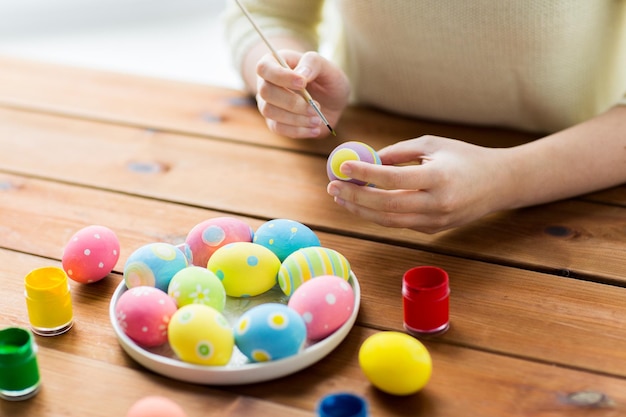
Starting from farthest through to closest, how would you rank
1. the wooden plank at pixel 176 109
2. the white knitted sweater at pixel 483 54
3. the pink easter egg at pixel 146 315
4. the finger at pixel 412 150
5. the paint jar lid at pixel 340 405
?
1. the wooden plank at pixel 176 109
2. the white knitted sweater at pixel 483 54
3. the finger at pixel 412 150
4. the pink easter egg at pixel 146 315
5. the paint jar lid at pixel 340 405

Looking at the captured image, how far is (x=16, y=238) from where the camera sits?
48.1 inches

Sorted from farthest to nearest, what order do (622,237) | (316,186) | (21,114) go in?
(21,114)
(316,186)
(622,237)

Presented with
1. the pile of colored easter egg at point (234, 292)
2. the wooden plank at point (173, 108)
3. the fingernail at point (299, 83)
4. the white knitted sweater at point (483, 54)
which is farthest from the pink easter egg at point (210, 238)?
the white knitted sweater at point (483, 54)

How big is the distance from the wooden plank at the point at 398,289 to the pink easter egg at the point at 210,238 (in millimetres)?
113

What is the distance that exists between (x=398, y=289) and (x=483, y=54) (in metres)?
0.52

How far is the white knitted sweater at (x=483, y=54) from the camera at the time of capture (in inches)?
53.8

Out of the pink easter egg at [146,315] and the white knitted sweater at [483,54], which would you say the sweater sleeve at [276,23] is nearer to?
the white knitted sweater at [483,54]

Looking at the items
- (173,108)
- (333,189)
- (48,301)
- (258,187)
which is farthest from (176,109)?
(48,301)

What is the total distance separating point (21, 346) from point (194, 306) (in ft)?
0.63

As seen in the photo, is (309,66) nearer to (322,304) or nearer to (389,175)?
(389,175)

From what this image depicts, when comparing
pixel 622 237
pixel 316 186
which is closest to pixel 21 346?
pixel 316 186

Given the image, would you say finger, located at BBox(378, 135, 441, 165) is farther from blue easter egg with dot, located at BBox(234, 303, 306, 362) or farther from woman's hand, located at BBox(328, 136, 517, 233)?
blue easter egg with dot, located at BBox(234, 303, 306, 362)

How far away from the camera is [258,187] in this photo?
1347 millimetres

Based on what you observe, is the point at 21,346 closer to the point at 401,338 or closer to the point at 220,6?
the point at 401,338
